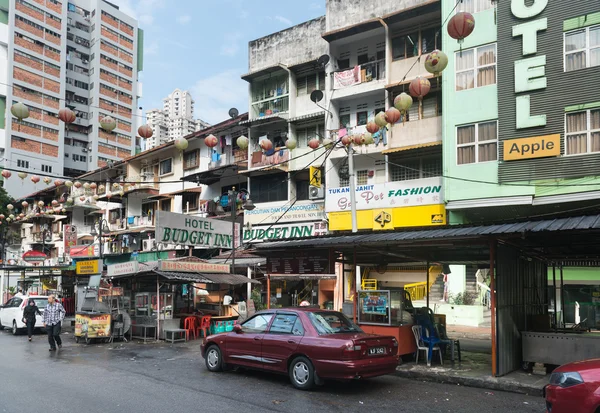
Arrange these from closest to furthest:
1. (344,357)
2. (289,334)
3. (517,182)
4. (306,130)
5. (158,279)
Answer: (344,357) → (289,334) → (158,279) → (517,182) → (306,130)

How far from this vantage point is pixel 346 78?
2716cm

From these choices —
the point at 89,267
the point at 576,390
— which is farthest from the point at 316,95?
the point at 576,390

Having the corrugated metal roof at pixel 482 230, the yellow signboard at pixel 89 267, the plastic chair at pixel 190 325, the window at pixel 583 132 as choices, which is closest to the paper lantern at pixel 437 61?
the corrugated metal roof at pixel 482 230

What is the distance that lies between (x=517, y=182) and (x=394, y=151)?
6.39 metres

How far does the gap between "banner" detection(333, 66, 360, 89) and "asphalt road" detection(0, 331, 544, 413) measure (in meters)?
A: 18.3

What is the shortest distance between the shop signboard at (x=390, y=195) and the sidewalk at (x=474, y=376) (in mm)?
11218

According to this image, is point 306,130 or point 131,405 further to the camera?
point 306,130

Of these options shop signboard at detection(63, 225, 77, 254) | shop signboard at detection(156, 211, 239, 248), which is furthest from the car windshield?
shop signboard at detection(63, 225, 77, 254)

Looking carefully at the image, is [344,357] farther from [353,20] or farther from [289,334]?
[353,20]

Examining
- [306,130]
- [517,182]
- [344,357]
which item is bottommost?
[344,357]

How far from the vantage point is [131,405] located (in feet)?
27.5

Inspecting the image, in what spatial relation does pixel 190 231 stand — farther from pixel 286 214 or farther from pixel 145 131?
pixel 286 214

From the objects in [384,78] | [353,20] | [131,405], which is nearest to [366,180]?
[384,78]

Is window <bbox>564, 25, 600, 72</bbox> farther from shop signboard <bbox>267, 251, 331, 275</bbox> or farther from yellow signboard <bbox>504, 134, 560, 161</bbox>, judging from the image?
shop signboard <bbox>267, 251, 331, 275</bbox>
